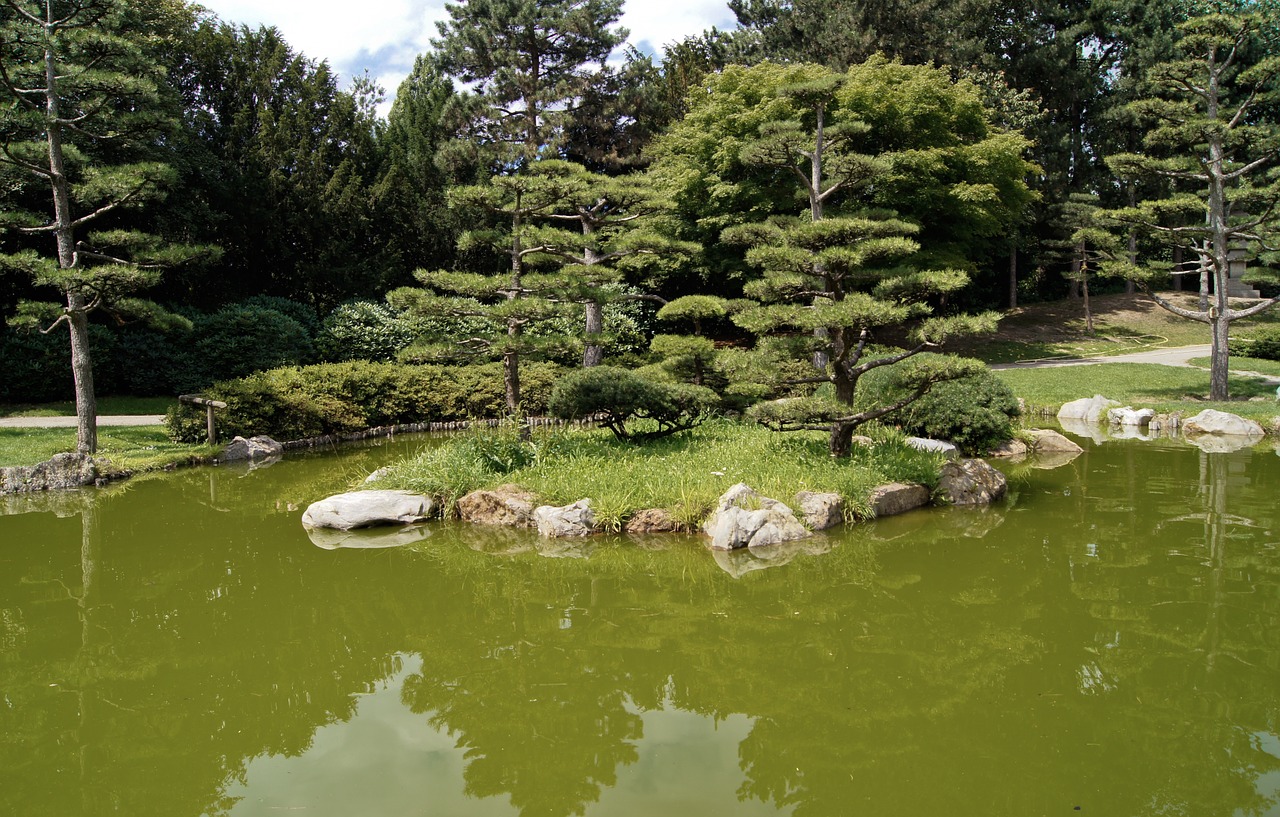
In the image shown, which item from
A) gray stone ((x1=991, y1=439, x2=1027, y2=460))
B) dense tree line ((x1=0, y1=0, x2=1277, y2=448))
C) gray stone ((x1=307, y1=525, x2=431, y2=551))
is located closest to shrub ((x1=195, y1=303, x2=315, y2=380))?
dense tree line ((x1=0, y1=0, x2=1277, y2=448))

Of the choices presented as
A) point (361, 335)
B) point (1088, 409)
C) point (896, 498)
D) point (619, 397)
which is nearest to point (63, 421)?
point (361, 335)

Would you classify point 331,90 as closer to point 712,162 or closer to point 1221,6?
point 712,162

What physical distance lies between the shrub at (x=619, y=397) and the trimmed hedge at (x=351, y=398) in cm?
223

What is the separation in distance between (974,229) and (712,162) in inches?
257

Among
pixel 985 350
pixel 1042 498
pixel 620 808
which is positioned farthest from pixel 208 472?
pixel 985 350

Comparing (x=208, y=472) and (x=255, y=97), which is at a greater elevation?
(x=255, y=97)

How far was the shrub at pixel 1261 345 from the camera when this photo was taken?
63.8ft

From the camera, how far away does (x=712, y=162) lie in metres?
19.6

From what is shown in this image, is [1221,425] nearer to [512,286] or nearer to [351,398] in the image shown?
[512,286]

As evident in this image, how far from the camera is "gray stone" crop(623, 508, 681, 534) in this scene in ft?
25.4

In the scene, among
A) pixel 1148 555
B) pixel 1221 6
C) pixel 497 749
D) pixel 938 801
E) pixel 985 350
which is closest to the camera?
pixel 938 801

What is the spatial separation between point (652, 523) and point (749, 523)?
0.99 metres

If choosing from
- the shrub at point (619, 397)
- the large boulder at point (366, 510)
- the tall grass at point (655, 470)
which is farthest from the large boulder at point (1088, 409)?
the large boulder at point (366, 510)

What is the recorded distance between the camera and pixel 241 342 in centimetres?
1666
